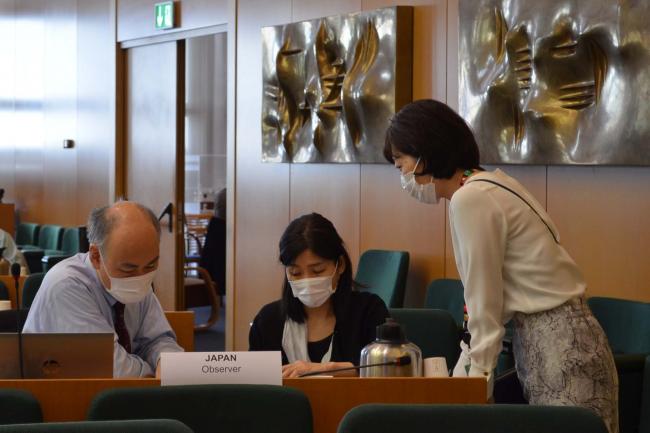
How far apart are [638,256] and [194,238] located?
26.3 feet

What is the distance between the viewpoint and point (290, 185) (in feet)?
23.7

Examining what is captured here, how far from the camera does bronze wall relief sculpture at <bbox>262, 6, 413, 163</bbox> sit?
20.0 ft

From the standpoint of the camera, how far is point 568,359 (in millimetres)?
2686

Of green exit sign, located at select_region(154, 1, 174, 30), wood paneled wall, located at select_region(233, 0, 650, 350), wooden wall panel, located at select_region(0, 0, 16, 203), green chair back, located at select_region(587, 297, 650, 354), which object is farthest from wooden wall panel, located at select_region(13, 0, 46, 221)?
green chair back, located at select_region(587, 297, 650, 354)

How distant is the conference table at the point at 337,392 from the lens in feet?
7.30

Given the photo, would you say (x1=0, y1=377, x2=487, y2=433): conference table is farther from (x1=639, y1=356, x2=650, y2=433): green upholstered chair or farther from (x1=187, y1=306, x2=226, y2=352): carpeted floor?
(x1=187, y1=306, x2=226, y2=352): carpeted floor

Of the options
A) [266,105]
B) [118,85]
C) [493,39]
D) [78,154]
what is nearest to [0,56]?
[78,154]

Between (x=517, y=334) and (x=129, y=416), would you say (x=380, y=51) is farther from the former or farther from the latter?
(x=129, y=416)

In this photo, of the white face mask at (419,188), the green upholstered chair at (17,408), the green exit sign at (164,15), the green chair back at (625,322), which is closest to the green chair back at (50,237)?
the green exit sign at (164,15)

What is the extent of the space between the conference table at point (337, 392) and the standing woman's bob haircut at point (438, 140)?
76 cm

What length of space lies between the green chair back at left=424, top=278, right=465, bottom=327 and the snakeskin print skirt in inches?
101

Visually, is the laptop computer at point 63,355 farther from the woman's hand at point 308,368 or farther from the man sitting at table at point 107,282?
the woman's hand at point 308,368

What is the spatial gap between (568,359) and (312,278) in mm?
875

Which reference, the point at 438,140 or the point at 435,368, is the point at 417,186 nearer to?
the point at 438,140
